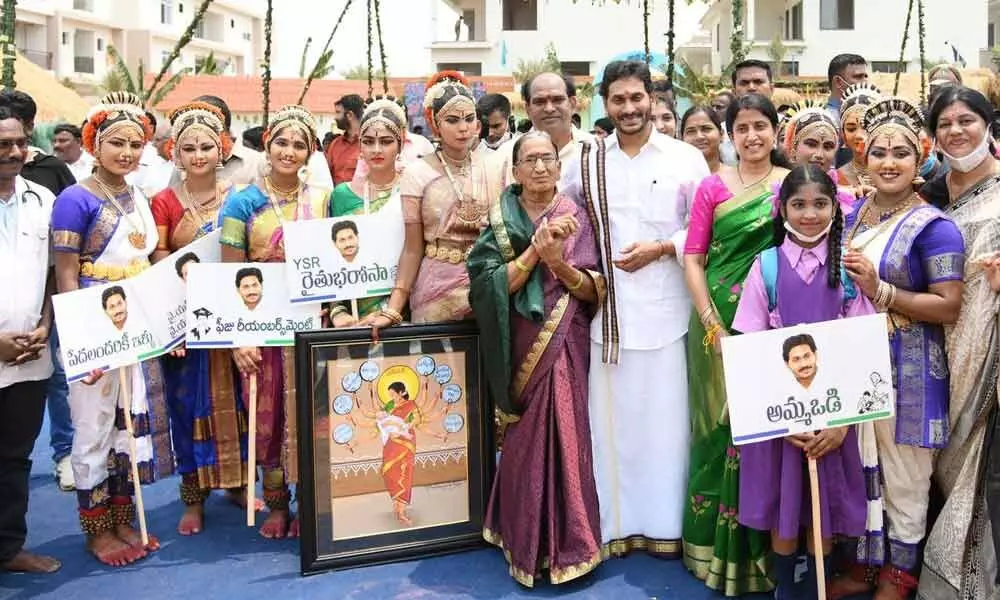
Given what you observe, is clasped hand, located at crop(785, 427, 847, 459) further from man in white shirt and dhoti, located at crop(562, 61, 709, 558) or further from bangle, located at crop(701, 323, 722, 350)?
man in white shirt and dhoti, located at crop(562, 61, 709, 558)

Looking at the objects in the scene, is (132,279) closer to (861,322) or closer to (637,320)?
(637,320)

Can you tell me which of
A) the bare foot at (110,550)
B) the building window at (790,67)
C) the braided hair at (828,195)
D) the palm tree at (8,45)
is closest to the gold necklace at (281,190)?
the bare foot at (110,550)

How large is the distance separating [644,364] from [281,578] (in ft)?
6.57

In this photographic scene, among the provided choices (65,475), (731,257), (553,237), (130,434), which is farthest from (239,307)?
(731,257)

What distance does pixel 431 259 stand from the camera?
4.11m

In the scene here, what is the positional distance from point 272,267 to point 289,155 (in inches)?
22.6

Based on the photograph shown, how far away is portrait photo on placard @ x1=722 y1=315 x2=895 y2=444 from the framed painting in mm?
1474

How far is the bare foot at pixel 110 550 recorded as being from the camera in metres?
4.17

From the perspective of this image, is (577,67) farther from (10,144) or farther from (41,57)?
(10,144)

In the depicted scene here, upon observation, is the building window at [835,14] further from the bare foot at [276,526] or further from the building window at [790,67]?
the bare foot at [276,526]

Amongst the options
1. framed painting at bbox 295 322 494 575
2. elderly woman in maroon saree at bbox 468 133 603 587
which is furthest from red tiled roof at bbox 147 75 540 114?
elderly woman in maroon saree at bbox 468 133 603 587

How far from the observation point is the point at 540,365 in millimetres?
Answer: 3801

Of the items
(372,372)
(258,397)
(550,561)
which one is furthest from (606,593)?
(258,397)

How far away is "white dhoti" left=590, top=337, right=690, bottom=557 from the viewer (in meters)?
4.01
